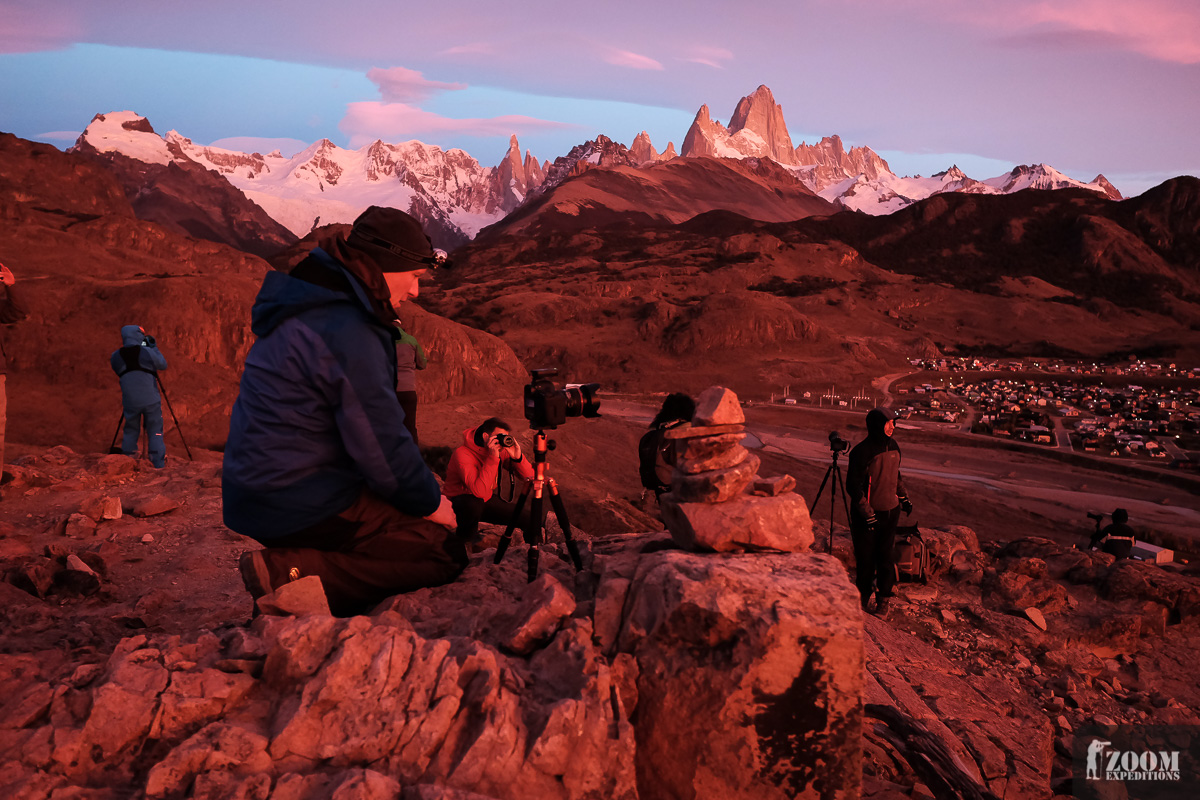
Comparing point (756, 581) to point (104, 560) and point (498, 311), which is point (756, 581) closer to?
point (104, 560)

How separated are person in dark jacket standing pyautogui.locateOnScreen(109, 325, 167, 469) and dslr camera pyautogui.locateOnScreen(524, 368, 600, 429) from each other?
313 inches

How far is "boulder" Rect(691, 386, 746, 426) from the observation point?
3.95 meters

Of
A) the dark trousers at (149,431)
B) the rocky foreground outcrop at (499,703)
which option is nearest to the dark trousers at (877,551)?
the rocky foreground outcrop at (499,703)

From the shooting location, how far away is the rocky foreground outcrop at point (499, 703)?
2.46 meters

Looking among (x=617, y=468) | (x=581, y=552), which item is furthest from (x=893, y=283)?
(x=581, y=552)

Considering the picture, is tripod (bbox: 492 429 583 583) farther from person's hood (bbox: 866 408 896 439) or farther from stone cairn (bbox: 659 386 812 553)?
person's hood (bbox: 866 408 896 439)

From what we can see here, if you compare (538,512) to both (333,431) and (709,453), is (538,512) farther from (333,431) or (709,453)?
(333,431)

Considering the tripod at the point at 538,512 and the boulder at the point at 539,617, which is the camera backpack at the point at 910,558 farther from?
the boulder at the point at 539,617

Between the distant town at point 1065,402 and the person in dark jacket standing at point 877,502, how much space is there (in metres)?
28.1

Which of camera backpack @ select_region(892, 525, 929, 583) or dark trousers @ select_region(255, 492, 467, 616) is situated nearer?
dark trousers @ select_region(255, 492, 467, 616)

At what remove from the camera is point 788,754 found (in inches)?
120

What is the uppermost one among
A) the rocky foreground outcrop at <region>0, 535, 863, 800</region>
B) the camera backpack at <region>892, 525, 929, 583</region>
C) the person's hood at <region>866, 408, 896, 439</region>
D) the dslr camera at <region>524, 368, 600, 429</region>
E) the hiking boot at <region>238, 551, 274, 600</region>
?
the dslr camera at <region>524, 368, 600, 429</region>

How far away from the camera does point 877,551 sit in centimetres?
772

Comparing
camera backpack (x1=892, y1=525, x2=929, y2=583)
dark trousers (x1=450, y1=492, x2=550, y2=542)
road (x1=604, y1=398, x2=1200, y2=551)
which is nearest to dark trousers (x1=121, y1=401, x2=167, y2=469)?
dark trousers (x1=450, y1=492, x2=550, y2=542)
